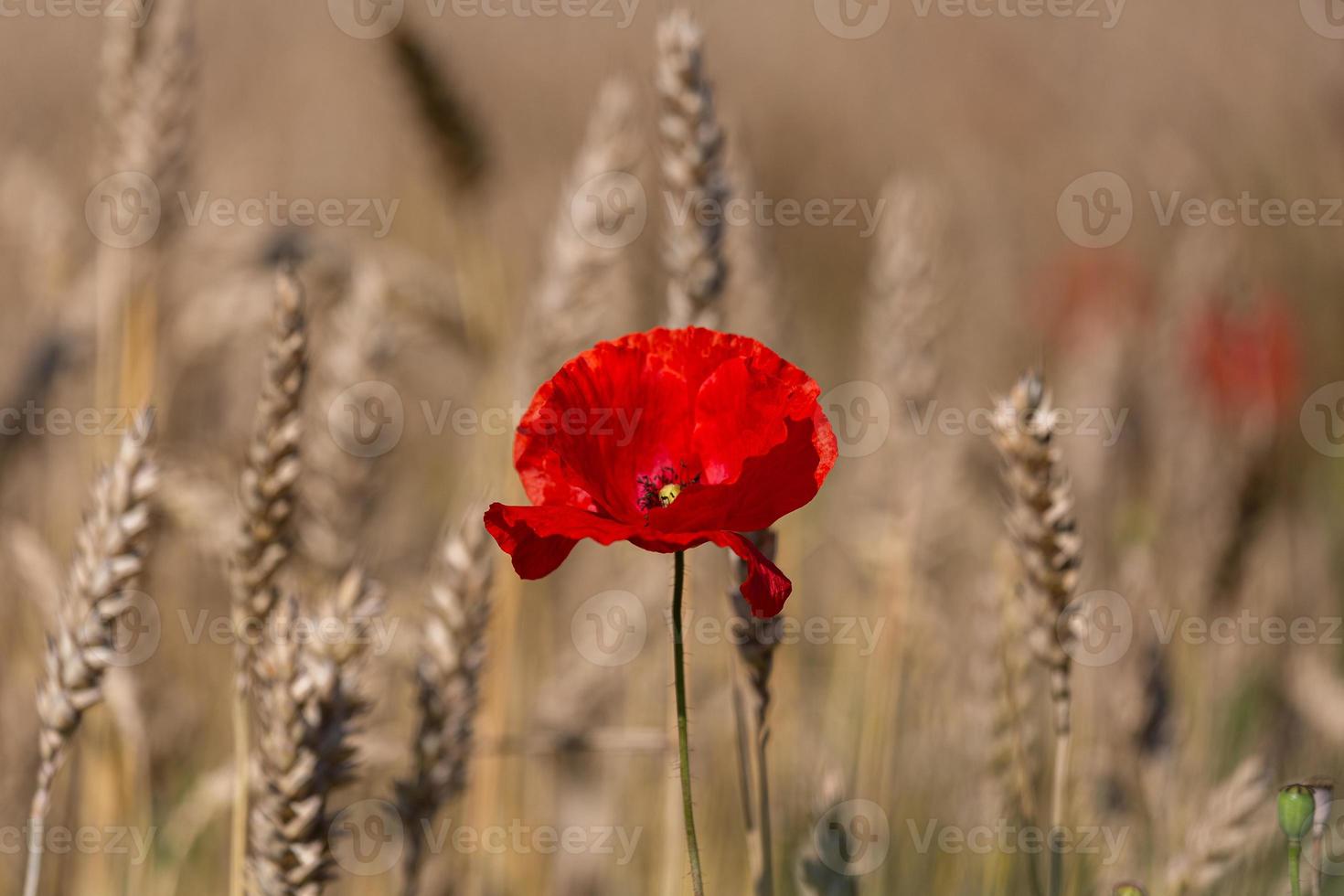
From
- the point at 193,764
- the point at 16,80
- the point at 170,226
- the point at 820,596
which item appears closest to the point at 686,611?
the point at 170,226

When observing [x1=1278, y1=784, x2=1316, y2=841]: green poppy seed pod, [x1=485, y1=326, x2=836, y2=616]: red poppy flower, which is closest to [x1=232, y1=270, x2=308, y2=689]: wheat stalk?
[x1=485, y1=326, x2=836, y2=616]: red poppy flower

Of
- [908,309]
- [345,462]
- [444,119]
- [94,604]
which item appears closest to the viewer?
[94,604]

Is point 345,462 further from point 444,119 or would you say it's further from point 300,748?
point 300,748

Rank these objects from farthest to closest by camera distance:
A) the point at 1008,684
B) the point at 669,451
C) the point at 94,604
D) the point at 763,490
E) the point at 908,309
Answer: the point at 908,309, the point at 1008,684, the point at 94,604, the point at 669,451, the point at 763,490

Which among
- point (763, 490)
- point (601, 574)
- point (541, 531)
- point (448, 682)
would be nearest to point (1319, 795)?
point (763, 490)

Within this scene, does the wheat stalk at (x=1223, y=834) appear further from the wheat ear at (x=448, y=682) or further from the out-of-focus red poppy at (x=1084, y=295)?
the out-of-focus red poppy at (x=1084, y=295)

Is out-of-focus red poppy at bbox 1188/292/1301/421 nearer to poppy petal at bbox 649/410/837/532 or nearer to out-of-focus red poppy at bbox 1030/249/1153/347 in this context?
out-of-focus red poppy at bbox 1030/249/1153/347
